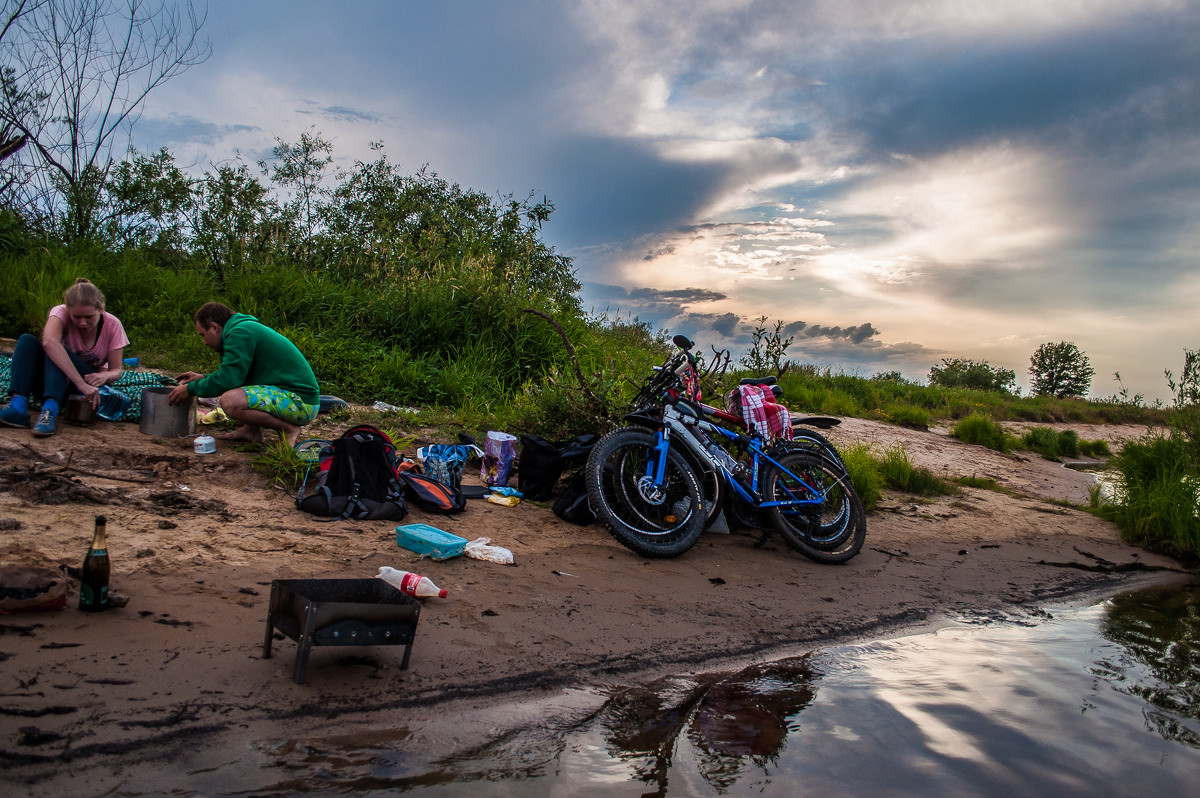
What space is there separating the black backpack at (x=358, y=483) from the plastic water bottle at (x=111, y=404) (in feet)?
8.16

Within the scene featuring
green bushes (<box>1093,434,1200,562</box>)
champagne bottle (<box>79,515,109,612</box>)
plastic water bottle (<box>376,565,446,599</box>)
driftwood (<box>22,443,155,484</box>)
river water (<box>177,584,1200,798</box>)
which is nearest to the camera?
river water (<box>177,584,1200,798</box>)

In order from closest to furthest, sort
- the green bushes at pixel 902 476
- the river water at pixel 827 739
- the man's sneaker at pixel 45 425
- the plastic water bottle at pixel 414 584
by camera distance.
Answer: the river water at pixel 827 739
the plastic water bottle at pixel 414 584
the man's sneaker at pixel 45 425
the green bushes at pixel 902 476

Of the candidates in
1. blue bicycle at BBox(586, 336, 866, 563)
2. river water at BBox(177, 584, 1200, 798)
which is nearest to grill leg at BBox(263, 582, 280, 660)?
river water at BBox(177, 584, 1200, 798)

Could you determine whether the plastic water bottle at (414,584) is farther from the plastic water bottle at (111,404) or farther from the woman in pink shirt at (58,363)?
the plastic water bottle at (111,404)

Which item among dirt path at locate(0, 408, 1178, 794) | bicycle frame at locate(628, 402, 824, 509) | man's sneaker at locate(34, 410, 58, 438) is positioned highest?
bicycle frame at locate(628, 402, 824, 509)

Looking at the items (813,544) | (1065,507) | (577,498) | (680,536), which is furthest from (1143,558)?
(577,498)

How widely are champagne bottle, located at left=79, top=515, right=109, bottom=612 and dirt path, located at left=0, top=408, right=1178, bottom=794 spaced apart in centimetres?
7

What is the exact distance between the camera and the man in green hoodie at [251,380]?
5922mm

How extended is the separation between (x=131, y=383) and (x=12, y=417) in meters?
1.02

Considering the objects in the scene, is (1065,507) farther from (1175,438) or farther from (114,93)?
(114,93)

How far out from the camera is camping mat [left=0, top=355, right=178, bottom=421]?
6277 millimetres

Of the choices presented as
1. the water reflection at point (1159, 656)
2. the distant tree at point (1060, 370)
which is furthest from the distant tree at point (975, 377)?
the water reflection at point (1159, 656)

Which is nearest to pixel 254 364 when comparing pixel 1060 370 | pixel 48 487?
pixel 48 487

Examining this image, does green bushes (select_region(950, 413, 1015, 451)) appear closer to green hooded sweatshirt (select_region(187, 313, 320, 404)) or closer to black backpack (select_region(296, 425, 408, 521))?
black backpack (select_region(296, 425, 408, 521))
